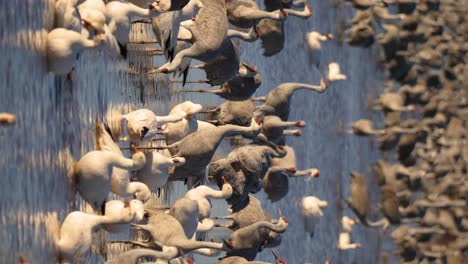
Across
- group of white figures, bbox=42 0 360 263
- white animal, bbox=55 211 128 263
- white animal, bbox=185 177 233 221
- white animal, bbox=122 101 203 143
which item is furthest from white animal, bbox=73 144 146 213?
white animal, bbox=185 177 233 221

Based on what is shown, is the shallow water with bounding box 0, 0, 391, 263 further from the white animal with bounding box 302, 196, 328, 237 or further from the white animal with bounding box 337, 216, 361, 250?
the white animal with bounding box 337, 216, 361, 250

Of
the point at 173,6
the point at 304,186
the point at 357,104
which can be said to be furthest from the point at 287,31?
the point at 173,6

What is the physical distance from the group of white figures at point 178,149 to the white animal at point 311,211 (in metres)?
0.49

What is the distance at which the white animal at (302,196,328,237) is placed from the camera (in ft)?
19.5

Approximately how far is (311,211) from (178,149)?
2.37 metres

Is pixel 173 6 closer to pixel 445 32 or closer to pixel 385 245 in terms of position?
pixel 385 245

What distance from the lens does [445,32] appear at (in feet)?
30.5

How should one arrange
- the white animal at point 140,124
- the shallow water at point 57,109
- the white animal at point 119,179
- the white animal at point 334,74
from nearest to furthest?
the shallow water at point 57,109
the white animal at point 119,179
the white animal at point 140,124
the white animal at point 334,74

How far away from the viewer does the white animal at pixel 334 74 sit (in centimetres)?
656

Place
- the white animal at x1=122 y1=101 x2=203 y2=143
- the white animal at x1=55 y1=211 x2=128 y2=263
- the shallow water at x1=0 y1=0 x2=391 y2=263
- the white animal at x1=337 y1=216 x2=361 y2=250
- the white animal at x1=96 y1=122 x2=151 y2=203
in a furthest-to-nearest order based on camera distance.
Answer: the white animal at x1=337 y1=216 x2=361 y2=250 → the white animal at x1=122 y1=101 x2=203 y2=143 → the white animal at x1=96 y1=122 x2=151 y2=203 → the white animal at x1=55 y1=211 x2=128 y2=263 → the shallow water at x1=0 y1=0 x2=391 y2=263

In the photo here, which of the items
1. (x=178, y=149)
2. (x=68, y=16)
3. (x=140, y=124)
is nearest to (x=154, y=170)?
(x=140, y=124)

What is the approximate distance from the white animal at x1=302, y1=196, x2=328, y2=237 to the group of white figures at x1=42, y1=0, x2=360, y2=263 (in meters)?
0.49

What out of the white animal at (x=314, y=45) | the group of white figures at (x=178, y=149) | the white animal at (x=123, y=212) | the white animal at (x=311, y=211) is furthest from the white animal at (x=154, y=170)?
the white animal at (x=314, y=45)

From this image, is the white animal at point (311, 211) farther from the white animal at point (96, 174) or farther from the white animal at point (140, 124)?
the white animal at point (96, 174)
